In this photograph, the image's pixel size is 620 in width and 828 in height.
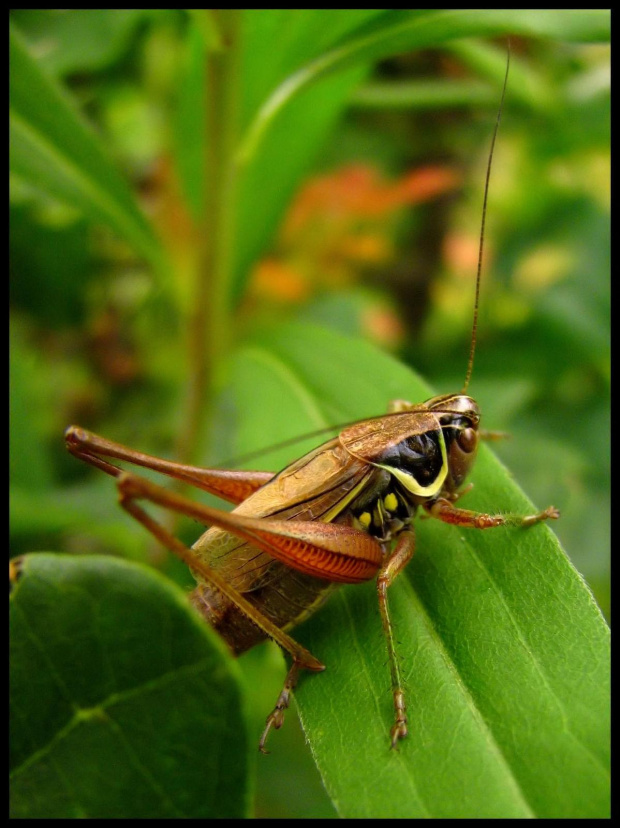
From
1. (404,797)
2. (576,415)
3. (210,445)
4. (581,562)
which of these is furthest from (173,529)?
(576,415)

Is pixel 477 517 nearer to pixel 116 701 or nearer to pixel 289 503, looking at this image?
pixel 289 503

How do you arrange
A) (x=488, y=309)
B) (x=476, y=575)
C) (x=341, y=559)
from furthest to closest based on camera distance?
(x=488, y=309) → (x=341, y=559) → (x=476, y=575)

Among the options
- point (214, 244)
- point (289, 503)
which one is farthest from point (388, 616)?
point (214, 244)

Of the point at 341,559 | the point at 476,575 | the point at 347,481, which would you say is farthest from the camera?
the point at 347,481

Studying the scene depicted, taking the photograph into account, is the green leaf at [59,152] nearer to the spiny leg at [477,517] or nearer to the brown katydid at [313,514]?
the brown katydid at [313,514]

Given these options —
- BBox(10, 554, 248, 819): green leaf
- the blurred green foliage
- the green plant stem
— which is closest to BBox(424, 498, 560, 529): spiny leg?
the blurred green foliage

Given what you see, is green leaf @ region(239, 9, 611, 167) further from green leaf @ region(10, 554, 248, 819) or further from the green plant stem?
green leaf @ region(10, 554, 248, 819)

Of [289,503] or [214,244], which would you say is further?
[214,244]

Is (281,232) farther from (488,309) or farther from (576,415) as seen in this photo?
(576,415)
